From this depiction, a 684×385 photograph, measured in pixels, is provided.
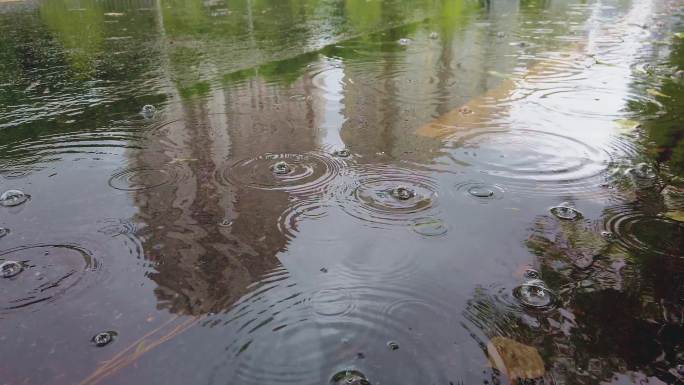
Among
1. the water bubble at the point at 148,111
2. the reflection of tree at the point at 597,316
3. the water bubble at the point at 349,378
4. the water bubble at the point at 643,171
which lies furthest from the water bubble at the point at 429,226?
the water bubble at the point at 148,111

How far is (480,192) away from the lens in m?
2.18

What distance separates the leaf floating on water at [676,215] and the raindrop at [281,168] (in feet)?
5.33

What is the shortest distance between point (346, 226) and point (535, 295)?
2.40ft

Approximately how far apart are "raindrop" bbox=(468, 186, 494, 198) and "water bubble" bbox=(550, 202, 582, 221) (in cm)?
26

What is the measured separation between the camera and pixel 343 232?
1908 millimetres

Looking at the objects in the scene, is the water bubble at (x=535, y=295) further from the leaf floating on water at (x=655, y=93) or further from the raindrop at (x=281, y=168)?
the leaf floating on water at (x=655, y=93)

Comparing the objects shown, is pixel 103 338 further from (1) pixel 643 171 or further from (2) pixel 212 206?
(1) pixel 643 171

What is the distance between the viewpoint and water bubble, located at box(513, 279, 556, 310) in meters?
1.51

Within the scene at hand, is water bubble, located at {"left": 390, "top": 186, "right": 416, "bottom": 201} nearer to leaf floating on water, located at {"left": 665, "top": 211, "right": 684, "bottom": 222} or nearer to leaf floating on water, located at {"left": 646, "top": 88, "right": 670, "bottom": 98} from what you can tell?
leaf floating on water, located at {"left": 665, "top": 211, "right": 684, "bottom": 222}

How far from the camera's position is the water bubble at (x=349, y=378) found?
125 centimetres

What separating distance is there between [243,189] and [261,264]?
600 mm

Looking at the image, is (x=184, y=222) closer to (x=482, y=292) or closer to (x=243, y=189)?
(x=243, y=189)

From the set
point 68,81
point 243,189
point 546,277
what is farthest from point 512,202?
point 68,81

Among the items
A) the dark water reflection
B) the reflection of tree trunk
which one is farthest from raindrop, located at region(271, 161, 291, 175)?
the reflection of tree trunk
